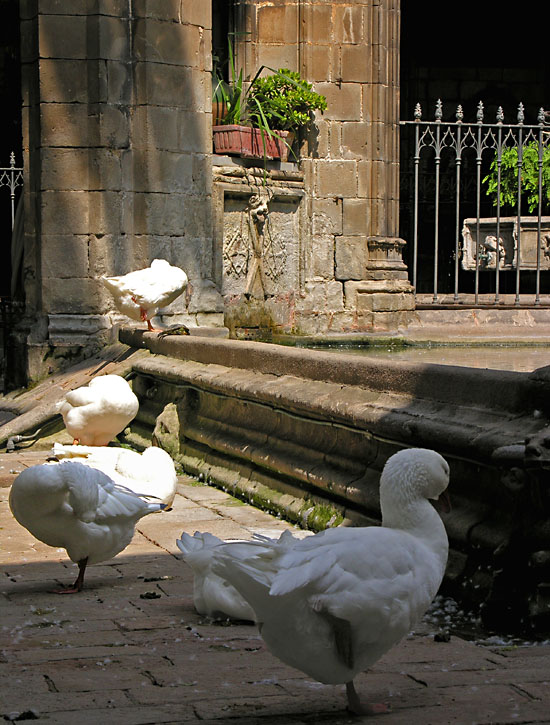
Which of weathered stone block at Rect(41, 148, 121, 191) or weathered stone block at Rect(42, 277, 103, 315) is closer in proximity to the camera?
weathered stone block at Rect(41, 148, 121, 191)

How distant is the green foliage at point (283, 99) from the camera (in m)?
11.2

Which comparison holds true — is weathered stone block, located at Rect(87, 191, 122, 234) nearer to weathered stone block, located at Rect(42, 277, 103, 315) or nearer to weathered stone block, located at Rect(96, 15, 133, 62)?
weathered stone block, located at Rect(42, 277, 103, 315)

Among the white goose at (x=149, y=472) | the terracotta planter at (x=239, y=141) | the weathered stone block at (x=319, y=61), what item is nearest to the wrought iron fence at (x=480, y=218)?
the weathered stone block at (x=319, y=61)

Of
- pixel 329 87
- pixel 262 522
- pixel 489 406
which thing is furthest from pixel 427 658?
pixel 329 87

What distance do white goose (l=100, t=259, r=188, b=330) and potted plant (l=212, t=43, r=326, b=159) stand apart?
8.52ft

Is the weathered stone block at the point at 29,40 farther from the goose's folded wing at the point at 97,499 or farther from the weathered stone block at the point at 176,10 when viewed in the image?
the goose's folded wing at the point at 97,499

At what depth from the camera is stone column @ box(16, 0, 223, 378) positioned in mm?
9344

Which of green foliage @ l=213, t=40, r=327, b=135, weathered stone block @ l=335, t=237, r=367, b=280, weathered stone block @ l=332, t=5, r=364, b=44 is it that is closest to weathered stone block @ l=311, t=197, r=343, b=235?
weathered stone block @ l=335, t=237, r=367, b=280

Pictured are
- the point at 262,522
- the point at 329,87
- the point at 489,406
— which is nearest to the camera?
the point at 489,406

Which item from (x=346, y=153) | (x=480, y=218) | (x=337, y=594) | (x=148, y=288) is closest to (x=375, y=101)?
(x=346, y=153)

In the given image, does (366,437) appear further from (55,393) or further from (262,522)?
(55,393)

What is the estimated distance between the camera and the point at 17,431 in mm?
8125

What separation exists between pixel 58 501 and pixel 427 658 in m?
1.61

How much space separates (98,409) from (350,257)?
5499mm
